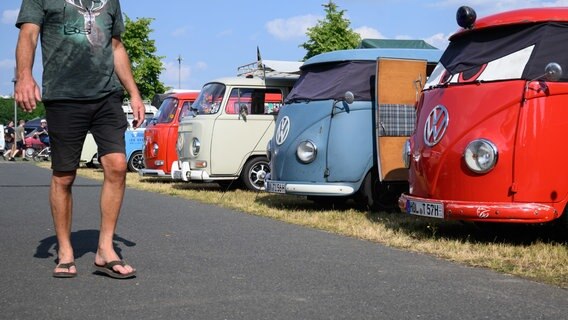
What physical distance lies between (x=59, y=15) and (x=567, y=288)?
3689 millimetres

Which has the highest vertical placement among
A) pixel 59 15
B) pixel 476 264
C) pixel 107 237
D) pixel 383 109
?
pixel 59 15

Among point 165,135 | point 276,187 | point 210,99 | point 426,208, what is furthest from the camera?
point 165,135

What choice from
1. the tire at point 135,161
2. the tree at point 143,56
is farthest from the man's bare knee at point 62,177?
the tree at point 143,56

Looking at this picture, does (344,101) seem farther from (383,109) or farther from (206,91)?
(206,91)

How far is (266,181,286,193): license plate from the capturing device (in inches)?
391

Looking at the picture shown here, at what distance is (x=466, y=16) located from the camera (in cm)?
709

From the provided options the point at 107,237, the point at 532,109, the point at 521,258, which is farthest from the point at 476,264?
the point at 107,237

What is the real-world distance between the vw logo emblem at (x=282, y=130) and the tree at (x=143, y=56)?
29756 millimetres

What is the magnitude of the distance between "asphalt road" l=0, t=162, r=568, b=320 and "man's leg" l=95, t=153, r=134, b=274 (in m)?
0.18

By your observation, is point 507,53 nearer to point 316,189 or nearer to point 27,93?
point 316,189

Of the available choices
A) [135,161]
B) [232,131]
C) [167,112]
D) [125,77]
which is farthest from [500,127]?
[135,161]

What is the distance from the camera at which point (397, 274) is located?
5.41 m

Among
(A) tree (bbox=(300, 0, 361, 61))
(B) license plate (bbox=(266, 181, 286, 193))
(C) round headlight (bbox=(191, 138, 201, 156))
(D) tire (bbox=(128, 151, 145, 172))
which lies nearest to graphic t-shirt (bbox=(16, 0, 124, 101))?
(B) license plate (bbox=(266, 181, 286, 193))

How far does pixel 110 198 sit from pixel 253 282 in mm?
1104
